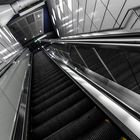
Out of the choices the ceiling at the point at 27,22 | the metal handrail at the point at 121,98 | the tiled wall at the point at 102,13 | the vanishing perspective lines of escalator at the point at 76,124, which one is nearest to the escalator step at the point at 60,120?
the vanishing perspective lines of escalator at the point at 76,124

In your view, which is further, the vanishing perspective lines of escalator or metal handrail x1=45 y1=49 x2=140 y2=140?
the vanishing perspective lines of escalator

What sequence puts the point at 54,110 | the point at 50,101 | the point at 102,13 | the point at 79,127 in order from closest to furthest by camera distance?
the point at 79,127 → the point at 54,110 → the point at 50,101 → the point at 102,13

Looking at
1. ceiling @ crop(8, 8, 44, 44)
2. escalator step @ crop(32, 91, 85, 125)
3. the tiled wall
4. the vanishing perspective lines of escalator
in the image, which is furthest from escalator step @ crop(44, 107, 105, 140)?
ceiling @ crop(8, 8, 44, 44)

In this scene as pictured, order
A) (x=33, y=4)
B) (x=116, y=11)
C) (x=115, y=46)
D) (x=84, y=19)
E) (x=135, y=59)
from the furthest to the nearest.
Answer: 1. (x=33, y=4)
2. (x=84, y=19)
3. (x=116, y=11)
4. (x=135, y=59)
5. (x=115, y=46)

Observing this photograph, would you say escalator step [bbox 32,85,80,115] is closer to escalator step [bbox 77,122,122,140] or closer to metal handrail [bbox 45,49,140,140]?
metal handrail [bbox 45,49,140,140]

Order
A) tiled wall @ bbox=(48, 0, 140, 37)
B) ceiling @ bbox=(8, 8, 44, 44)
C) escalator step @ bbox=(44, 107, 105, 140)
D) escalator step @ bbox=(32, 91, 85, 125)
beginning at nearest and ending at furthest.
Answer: escalator step @ bbox=(44, 107, 105, 140), escalator step @ bbox=(32, 91, 85, 125), tiled wall @ bbox=(48, 0, 140, 37), ceiling @ bbox=(8, 8, 44, 44)

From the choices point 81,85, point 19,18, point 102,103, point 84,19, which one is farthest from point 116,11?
point 19,18

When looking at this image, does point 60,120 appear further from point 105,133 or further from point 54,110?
point 105,133

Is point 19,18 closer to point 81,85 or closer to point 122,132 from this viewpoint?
point 81,85

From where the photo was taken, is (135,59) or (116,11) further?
(116,11)

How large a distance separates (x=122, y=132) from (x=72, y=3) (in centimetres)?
1049

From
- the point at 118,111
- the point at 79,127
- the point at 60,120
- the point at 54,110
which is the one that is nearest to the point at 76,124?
the point at 79,127

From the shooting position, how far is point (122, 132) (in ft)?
5.82

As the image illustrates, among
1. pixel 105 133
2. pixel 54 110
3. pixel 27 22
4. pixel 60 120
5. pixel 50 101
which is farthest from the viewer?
pixel 27 22
